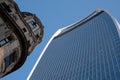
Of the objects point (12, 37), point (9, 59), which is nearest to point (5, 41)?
point (12, 37)

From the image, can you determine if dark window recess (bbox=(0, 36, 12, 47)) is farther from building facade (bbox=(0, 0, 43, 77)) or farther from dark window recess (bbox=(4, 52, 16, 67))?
dark window recess (bbox=(4, 52, 16, 67))

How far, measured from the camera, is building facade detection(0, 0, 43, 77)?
3767cm

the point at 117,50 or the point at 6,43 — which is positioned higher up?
the point at 6,43

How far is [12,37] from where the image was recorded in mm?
40031

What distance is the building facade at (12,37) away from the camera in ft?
124

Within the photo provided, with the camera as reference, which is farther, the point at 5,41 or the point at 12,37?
the point at 12,37

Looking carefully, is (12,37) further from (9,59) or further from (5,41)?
(9,59)

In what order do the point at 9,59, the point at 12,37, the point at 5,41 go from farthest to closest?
the point at 9,59
the point at 12,37
the point at 5,41

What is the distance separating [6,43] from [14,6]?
9207 mm

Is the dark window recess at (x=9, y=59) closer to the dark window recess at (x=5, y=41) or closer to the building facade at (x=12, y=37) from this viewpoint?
the building facade at (x=12, y=37)

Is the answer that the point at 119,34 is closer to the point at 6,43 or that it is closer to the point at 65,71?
the point at 65,71

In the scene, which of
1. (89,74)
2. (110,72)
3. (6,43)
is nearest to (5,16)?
(6,43)

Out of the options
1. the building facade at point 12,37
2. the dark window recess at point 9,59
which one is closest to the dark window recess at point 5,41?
the building facade at point 12,37

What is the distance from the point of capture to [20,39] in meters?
41.3
